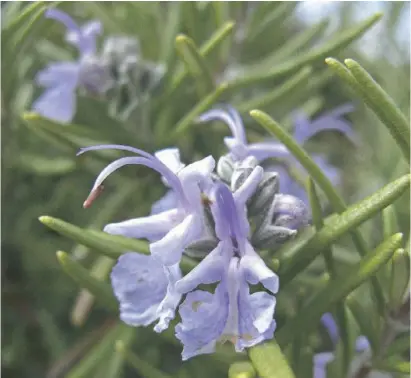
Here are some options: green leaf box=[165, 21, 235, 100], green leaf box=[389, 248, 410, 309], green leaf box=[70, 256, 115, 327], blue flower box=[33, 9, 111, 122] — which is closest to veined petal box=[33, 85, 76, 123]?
blue flower box=[33, 9, 111, 122]

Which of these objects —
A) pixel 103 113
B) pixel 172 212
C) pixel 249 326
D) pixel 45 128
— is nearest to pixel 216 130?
pixel 103 113

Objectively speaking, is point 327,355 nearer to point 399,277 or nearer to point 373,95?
point 399,277

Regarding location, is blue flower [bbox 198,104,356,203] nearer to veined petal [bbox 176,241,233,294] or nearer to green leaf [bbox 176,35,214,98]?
green leaf [bbox 176,35,214,98]

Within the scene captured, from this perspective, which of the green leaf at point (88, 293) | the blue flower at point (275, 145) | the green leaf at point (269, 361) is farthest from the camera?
the green leaf at point (88, 293)

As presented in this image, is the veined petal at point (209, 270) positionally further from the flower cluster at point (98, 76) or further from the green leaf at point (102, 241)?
the flower cluster at point (98, 76)

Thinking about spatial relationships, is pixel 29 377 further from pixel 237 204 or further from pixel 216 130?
pixel 237 204

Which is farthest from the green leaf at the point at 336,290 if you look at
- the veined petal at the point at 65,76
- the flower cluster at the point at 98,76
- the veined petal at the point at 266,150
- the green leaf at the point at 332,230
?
the veined petal at the point at 65,76
